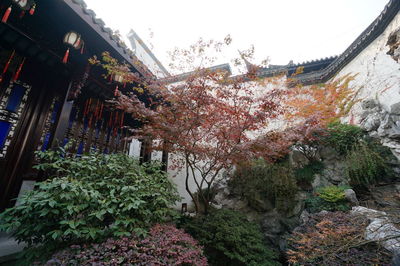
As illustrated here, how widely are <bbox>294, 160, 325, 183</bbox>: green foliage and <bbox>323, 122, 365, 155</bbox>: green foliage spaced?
0.87 metres

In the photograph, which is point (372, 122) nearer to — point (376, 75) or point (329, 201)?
point (376, 75)

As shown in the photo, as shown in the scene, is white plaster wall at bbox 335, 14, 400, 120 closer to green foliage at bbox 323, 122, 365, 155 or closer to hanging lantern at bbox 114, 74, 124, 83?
green foliage at bbox 323, 122, 365, 155

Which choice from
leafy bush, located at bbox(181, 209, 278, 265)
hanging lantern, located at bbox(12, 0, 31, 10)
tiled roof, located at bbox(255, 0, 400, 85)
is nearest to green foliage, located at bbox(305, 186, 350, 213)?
leafy bush, located at bbox(181, 209, 278, 265)

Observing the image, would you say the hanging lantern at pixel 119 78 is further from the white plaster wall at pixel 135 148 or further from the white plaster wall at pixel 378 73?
the white plaster wall at pixel 378 73

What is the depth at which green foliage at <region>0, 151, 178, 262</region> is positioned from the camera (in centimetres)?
251

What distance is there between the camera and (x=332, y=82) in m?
10.7

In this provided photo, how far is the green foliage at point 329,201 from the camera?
16.6 ft

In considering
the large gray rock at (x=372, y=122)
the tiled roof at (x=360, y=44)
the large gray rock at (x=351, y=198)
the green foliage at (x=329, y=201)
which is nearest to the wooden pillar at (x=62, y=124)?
the green foliage at (x=329, y=201)

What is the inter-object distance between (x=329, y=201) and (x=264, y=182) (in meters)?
2.09

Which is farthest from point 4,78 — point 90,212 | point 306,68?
point 306,68

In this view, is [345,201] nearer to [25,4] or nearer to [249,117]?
[249,117]

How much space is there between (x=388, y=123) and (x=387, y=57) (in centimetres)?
350

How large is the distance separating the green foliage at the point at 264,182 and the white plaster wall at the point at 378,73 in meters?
4.96

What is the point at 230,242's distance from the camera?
395cm
